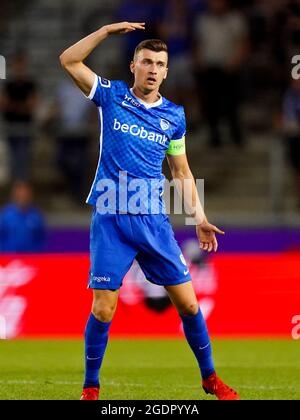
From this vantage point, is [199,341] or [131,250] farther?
[199,341]

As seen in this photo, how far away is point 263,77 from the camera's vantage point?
1877 centimetres

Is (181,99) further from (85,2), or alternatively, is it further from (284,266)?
(284,266)

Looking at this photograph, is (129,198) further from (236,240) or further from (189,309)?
(236,240)

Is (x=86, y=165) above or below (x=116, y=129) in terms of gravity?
below

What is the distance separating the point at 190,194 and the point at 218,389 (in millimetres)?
1397

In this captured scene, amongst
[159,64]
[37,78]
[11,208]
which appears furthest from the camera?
[37,78]

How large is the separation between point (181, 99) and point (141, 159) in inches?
401

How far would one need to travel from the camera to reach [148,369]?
1060 cm

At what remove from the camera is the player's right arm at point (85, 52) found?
25.2 feet

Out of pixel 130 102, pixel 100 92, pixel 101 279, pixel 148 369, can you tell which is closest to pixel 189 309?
pixel 101 279

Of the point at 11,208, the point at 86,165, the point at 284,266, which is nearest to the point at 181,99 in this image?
the point at 86,165

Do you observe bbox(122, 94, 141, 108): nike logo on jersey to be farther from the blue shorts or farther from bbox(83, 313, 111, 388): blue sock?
bbox(83, 313, 111, 388): blue sock

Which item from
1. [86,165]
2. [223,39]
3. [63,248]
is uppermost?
[223,39]

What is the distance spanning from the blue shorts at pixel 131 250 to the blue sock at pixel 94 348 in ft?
0.96
